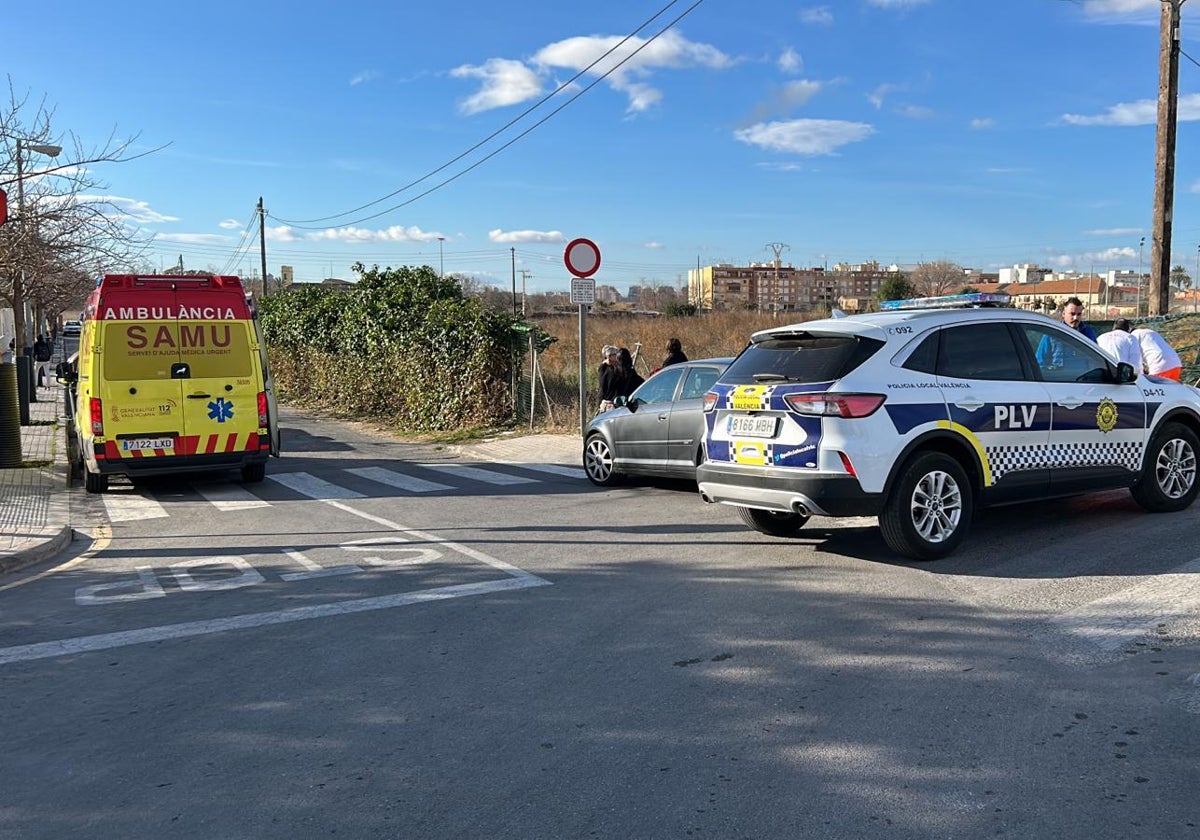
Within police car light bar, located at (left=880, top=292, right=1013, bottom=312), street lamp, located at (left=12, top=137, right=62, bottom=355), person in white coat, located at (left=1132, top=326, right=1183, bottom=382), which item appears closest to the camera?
police car light bar, located at (left=880, top=292, right=1013, bottom=312)

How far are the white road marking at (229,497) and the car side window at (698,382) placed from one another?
4967mm

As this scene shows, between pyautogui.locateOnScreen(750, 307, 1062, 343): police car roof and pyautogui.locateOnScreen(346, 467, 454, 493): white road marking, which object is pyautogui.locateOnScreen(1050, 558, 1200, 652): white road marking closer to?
pyautogui.locateOnScreen(750, 307, 1062, 343): police car roof

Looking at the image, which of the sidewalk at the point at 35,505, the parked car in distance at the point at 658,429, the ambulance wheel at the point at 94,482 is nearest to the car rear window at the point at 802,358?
the parked car in distance at the point at 658,429

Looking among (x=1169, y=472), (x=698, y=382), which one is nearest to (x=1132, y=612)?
(x=1169, y=472)

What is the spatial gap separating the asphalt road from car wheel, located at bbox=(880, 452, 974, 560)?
0.21 meters

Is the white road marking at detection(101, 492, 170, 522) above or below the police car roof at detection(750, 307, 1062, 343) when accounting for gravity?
below

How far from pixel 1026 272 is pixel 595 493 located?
60232mm

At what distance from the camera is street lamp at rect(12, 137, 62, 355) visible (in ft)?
46.7

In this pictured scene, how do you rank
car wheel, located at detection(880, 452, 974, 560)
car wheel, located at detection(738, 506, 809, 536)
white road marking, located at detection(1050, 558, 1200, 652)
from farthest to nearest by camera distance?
car wheel, located at detection(738, 506, 809, 536)
car wheel, located at detection(880, 452, 974, 560)
white road marking, located at detection(1050, 558, 1200, 652)

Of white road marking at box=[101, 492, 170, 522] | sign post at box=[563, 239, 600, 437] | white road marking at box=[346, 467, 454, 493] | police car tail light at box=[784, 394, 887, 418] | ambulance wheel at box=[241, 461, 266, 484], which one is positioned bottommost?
white road marking at box=[101, 492, 170, 522]

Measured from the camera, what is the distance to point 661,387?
10.8 m

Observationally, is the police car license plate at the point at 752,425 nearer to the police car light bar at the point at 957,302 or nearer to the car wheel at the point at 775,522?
the car wheel at the point at 775,522

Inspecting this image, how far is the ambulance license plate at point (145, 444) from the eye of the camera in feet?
37.4

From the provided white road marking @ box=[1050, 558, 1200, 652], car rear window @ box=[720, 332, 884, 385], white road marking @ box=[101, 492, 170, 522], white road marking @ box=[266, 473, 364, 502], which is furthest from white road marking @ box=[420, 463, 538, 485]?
white road marking @ box=[1050, 558, 1200, 652]
